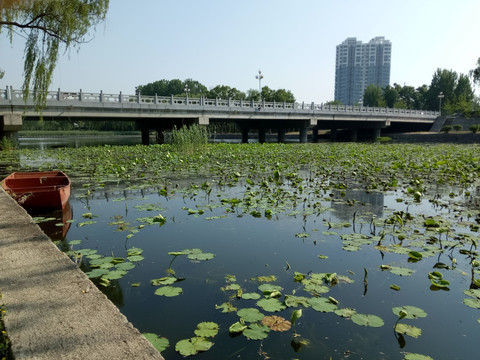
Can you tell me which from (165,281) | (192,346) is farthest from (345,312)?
(165,281)

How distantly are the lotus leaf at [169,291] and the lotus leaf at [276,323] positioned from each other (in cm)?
85

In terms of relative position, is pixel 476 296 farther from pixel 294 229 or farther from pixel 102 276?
pixel 102 276

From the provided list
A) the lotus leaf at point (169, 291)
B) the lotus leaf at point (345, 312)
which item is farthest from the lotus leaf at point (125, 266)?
the lotus leaf at point (345, 312)

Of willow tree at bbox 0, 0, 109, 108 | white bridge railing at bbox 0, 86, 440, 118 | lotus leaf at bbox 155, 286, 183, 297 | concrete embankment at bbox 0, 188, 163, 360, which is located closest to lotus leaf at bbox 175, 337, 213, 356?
concrete embankment at bbox 0, 188, 163, 360

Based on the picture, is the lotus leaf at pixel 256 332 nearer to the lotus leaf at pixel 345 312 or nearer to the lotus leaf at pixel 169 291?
the lotus leaf at pixel 345 312

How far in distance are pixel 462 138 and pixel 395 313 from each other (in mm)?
42429

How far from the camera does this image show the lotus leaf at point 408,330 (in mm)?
2383

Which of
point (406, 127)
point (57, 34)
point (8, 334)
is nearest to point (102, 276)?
point (8, 334)

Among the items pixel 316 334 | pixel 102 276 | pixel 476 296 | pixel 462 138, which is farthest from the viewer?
pixel 462 138

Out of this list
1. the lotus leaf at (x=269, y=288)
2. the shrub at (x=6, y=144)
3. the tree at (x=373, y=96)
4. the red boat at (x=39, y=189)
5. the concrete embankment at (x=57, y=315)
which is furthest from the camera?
the tree at (x=373, y=96)

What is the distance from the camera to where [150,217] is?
18.3ft

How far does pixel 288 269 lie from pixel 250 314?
1023mm

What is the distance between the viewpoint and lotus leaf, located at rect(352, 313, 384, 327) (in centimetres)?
247

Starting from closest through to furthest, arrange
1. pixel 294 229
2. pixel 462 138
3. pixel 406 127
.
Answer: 1. pixel 294 229
2. pixel 462 138
3. pixel 406 127
